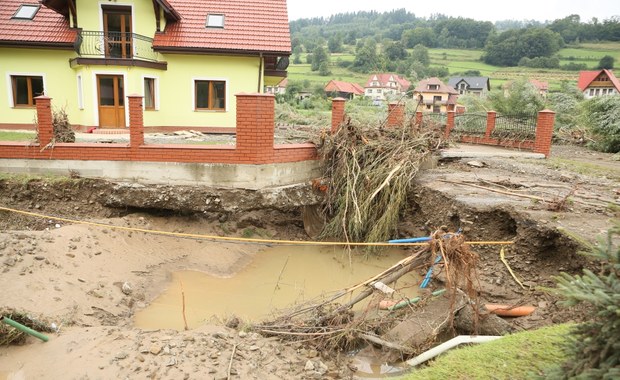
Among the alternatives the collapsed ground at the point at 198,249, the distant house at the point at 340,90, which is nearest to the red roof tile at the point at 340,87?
the distant house at the point at 340,90

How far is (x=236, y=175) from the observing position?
927cm

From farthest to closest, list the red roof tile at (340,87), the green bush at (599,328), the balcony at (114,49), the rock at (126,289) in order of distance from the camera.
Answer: the red roof tile at (340,87), the balcony at (114,49), the rock at (126,289), the green bush at (599,328)

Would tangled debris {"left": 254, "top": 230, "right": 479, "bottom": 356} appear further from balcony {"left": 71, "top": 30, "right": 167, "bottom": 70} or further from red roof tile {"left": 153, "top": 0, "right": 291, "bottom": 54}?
balcony {"left": 71, "top": 30, "right": 167, "bottom": 70}

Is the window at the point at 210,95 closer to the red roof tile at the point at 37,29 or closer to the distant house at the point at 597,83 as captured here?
the red roof tile at the point at 37,29

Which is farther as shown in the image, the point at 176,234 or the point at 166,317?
the point at 176,234

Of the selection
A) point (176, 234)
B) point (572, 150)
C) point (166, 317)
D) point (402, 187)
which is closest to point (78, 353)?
point (166, 317)

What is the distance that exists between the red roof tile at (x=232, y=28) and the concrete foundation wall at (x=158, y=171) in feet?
26.9

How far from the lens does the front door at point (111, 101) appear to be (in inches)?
618

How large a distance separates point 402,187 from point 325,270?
2.47 m

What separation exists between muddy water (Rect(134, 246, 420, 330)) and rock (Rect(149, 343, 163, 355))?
140 centimetres

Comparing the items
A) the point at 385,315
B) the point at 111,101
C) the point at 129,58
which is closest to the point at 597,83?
the point at 129,58

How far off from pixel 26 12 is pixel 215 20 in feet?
24.2

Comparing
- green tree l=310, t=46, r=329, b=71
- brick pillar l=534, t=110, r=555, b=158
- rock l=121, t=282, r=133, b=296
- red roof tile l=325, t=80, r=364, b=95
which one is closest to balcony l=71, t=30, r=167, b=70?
rock l=121, t=282, r=133, b=296

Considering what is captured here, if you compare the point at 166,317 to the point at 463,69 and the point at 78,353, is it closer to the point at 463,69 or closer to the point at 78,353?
the point at 78,353
